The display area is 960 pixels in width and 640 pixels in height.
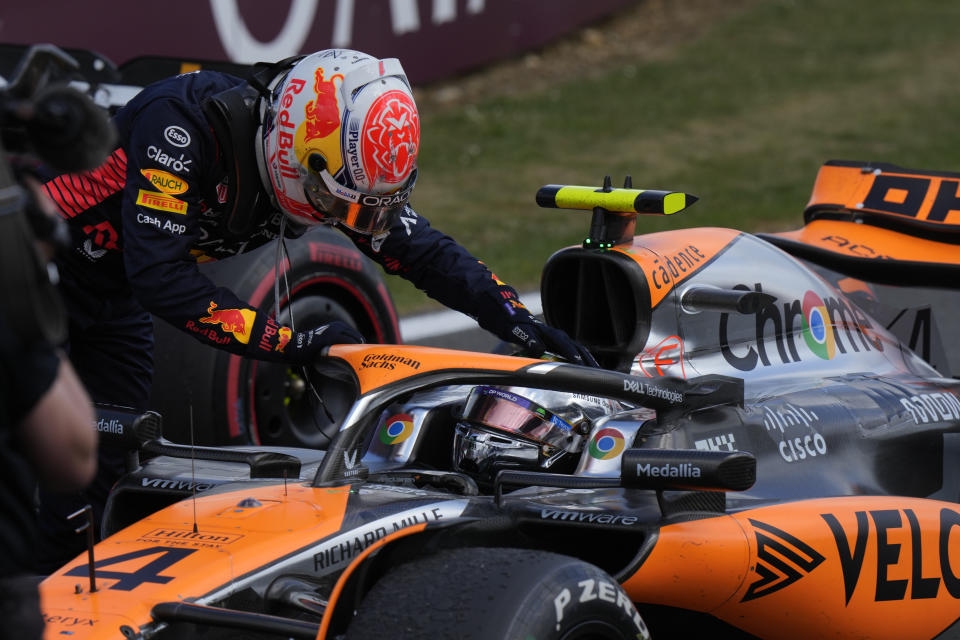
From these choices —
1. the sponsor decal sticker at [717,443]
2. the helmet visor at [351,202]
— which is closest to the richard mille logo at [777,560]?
the sponsor decal sticker at [717,443]

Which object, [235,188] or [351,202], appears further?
[235,188]

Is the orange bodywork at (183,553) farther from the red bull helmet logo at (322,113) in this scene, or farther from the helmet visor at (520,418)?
the red bull helmet logo at (322,113)

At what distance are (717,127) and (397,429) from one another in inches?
416

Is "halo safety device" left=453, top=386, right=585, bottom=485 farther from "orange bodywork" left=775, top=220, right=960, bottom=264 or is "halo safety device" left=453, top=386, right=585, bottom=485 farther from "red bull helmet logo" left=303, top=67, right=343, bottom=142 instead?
"orange bodywork" left=775, top=220, right=960, bottom=264

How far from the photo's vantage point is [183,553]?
2973 millimetres

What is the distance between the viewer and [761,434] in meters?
3.71

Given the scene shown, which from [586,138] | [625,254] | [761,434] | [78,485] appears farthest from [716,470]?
[586,138]

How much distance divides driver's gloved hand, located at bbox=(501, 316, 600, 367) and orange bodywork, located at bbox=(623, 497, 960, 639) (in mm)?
804

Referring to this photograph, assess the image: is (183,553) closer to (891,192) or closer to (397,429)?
(397,429)

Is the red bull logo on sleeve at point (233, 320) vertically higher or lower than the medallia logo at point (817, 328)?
higher

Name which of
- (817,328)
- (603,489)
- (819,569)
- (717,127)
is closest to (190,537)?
(603,489)

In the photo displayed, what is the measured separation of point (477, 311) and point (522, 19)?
394 inches

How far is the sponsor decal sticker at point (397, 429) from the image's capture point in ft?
11.9

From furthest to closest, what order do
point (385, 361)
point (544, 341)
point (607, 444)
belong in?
1. point (544, 341)
2. point (607, 444)
3. point (385, 361)
